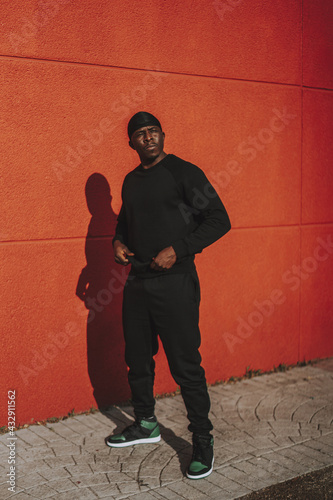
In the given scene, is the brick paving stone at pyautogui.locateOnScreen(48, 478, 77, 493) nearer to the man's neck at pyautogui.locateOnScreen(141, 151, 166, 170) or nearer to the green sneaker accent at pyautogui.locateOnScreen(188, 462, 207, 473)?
the green sneaker accent at pyautogui.locateOnScreen(188, 462, 207, 473)

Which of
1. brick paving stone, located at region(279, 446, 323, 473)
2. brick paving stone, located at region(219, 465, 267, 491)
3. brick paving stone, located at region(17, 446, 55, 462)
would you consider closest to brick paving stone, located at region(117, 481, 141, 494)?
brick paving stone, located at region(219, 465, 267, 491)

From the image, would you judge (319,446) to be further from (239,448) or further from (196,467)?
(196,467)

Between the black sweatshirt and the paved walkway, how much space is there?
1.20m

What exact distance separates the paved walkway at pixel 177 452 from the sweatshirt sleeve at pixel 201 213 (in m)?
1.32

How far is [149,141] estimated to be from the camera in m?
3.51

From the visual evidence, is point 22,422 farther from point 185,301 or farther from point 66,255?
point 185,301

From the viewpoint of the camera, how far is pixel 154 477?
3.52m

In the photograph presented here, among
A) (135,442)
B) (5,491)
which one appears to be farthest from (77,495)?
(135,442)

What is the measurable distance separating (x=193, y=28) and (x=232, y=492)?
11.6ft

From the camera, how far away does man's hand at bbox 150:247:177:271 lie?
11.1 feet


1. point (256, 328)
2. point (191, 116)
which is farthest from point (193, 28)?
point (256, 328)

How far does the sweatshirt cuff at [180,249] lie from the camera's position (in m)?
3.43

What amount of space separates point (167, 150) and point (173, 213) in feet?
4.78

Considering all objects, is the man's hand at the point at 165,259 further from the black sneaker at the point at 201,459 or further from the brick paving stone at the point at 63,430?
the brick paving stone at the point at 63,430
